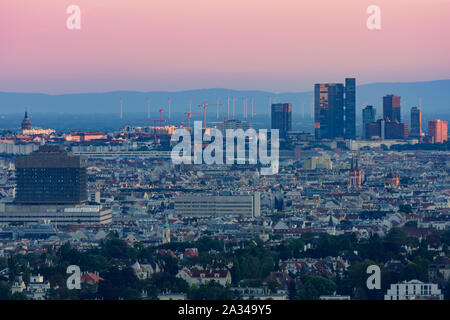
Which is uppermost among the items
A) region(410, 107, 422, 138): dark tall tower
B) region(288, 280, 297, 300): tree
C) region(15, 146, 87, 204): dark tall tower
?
region(288, 280, 297, 300): tree

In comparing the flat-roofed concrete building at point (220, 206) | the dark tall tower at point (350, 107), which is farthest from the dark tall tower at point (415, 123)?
the flat-roofed concrete building at point (220, 206)

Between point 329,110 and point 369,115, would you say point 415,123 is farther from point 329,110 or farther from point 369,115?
point 329,110

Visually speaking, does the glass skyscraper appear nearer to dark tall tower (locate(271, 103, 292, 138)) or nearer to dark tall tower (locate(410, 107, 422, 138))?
dark tall tower (locate(271, 103, 292, 138))

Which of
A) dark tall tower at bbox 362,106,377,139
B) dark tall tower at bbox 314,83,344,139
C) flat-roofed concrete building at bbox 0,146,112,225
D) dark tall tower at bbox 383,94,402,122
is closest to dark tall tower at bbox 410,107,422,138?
dark tall tower at bbox 383,94,402,122

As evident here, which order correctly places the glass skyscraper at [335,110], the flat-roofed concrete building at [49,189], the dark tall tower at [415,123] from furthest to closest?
the dark tall tower at [415,123] → the glass skyscraper at [335,110] → the flat-roofed concrete building at [49,189]

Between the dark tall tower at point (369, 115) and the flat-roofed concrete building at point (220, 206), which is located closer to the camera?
the flat-roofed concrete building at point (220, 206)

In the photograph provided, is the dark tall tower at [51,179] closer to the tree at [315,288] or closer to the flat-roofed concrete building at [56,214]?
the flat-roofed concrete building at [56,214]

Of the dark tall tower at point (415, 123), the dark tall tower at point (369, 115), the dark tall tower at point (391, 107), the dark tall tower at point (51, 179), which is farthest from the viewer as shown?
the dark tall tower at point (369, 115)
